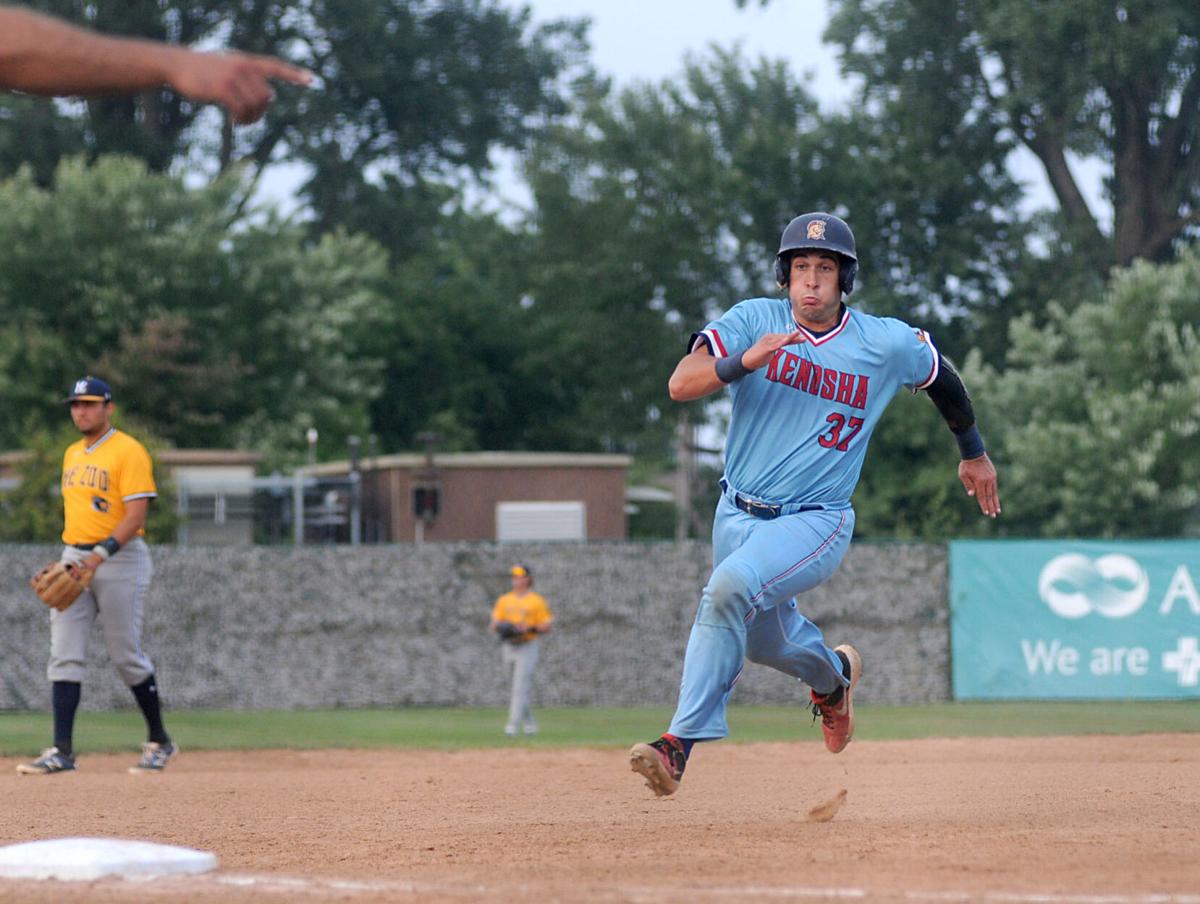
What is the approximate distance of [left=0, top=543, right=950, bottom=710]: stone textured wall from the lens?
18703 mm

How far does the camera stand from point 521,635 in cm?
1540

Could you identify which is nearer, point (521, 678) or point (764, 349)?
point (764, 349)

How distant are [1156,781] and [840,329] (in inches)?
143

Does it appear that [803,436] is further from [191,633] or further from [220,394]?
[220,394]

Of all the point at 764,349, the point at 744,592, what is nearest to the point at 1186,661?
the point at 744,592

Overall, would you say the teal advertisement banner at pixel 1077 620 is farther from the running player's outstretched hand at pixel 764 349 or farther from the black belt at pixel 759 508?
the running player's outstretched hand at pixel 764 349

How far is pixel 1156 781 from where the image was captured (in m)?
8.89

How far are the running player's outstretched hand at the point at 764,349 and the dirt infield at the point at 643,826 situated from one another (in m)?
1.63

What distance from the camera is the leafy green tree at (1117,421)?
26.6 m

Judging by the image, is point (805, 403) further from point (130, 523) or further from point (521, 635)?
point (521, 635)

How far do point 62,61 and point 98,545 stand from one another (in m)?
6.81

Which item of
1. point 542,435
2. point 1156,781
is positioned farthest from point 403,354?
point 1156,781

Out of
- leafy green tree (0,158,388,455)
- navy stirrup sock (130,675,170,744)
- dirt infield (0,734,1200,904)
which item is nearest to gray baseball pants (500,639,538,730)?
dirt infield (0,734,1200,904)

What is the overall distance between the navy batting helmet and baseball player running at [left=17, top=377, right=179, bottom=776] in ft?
16.4
